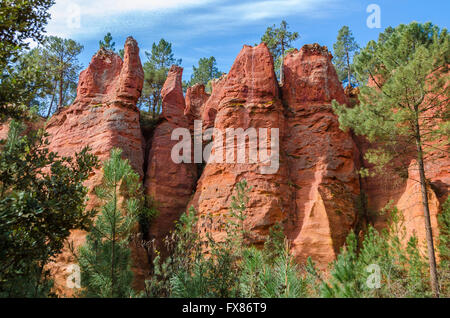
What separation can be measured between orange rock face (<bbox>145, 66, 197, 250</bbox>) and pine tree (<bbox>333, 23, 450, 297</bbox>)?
10.4 meters

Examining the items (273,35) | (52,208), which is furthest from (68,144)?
(273,35)

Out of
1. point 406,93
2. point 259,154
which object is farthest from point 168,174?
point 406,93

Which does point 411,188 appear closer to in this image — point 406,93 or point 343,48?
point 406,93

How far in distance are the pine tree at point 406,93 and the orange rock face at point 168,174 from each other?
1042 cm

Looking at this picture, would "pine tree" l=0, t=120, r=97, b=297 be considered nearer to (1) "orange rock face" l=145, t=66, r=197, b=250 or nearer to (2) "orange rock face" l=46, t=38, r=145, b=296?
(2) "orange rock face" l=46, t=38, r=145, b=296

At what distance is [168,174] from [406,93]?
13.7m

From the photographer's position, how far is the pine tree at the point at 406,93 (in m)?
13.1

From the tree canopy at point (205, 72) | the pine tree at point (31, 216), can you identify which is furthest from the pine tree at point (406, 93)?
the tree canopy at point (205, 72)

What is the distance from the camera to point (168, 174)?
838 inches

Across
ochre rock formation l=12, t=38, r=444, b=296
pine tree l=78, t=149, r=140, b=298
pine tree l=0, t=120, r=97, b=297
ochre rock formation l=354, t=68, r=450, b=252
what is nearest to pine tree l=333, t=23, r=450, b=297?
ochre rock formation l=354, t=68, r=450, b=252

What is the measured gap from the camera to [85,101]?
870 inches

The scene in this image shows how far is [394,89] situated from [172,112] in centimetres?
1464

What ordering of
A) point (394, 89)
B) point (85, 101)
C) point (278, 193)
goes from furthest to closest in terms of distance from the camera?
point (85, 101) < point (278, 193) < point (394, 89)
